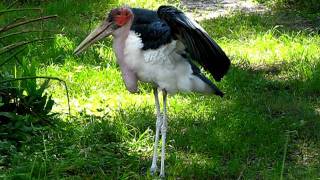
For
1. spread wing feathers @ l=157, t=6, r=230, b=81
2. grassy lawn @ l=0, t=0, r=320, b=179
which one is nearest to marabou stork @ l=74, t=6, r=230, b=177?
spread wing feathers @ l=157, t=6, r=230, b=81

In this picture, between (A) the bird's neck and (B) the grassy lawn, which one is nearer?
(A) the bird's neck

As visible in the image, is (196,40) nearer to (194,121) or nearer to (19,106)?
(194,121)

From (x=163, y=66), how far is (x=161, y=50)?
0.36ft

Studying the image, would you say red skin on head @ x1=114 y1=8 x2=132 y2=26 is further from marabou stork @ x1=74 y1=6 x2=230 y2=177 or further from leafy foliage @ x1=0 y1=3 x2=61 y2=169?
leafy foliage @ x1=0 y1=3 x2=61 y2=169

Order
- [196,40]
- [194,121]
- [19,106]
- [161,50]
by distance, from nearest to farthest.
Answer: [196,40]
[161,50]
[19,106]
[194,121]

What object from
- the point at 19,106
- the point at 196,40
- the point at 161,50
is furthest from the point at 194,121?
the point at 196,40

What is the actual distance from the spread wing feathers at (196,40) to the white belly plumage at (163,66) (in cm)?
11

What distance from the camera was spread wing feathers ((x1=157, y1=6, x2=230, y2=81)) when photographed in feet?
13.3

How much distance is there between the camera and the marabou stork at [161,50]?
4.15 meters

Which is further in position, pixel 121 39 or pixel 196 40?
pixel 121 39

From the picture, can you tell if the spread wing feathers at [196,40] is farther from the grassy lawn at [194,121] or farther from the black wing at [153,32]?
the grassy lawn at [194,121]

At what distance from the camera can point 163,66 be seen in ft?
14.0

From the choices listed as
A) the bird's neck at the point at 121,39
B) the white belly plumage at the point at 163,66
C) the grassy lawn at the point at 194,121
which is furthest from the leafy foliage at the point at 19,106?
the white belly plumage at the point at 163,66

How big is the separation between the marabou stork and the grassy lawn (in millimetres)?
689
